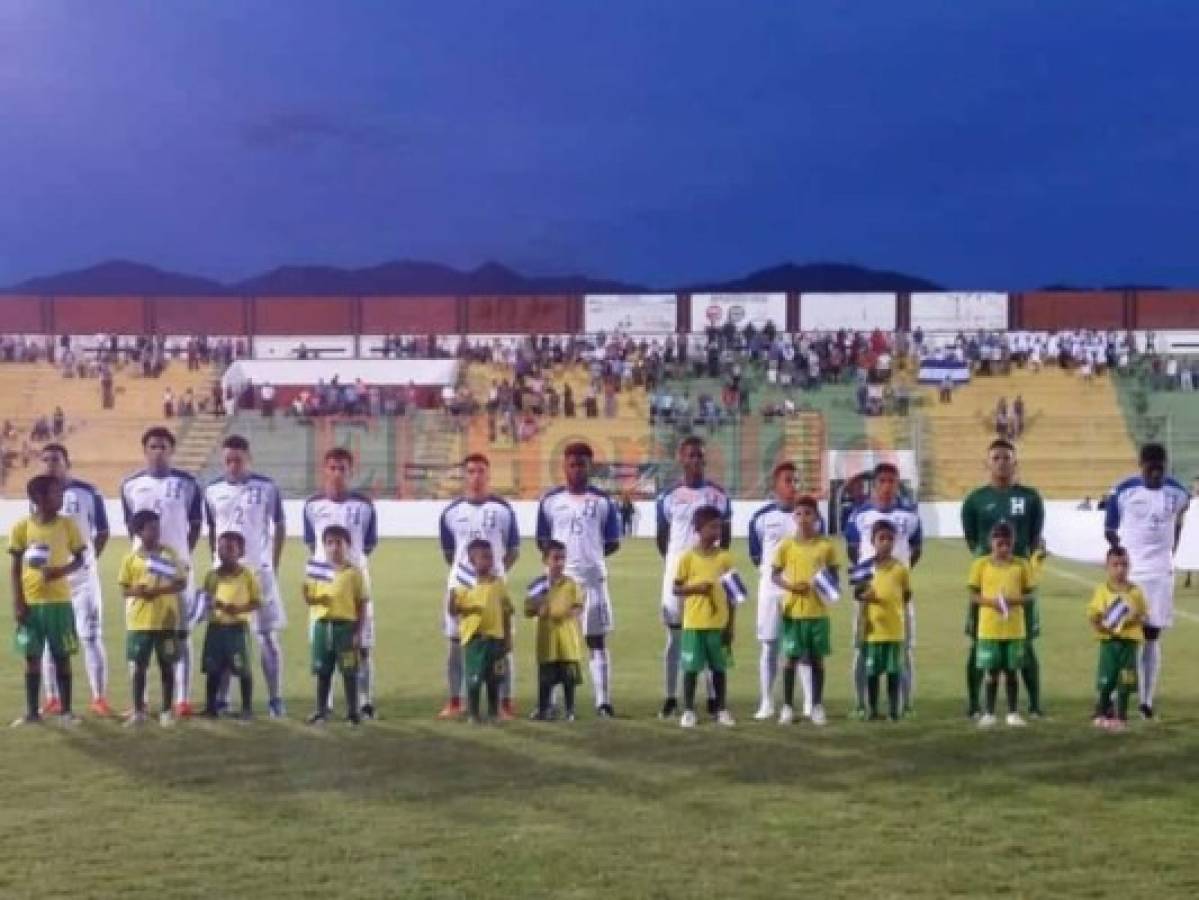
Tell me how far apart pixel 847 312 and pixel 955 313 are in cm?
300

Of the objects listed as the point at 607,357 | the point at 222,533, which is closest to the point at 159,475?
the point at 222,533

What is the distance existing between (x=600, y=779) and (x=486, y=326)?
43.1 m

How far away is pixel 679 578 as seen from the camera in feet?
34.7

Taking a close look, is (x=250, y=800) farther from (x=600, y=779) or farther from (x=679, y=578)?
(x=679, y=578)

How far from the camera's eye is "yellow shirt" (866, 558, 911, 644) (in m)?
10.5

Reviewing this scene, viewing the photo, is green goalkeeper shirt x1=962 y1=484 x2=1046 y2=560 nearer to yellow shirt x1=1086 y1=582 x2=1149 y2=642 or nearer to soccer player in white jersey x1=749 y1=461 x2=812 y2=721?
yellow shirt x1=1086 y1=582 x2=1149 y2=642

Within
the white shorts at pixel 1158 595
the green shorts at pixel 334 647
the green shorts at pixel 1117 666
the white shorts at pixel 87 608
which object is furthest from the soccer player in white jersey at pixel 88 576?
the white shorts at pixel 1158 595

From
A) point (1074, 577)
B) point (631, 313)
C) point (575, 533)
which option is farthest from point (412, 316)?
point (575, 533)

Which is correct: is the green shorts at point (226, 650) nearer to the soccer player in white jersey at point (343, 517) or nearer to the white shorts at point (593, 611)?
the soccer player in white jersey at point (343, 517)

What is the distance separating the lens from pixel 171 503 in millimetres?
10914

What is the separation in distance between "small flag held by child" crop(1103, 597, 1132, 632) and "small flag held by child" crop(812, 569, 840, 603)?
162 cm

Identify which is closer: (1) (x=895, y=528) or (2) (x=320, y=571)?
(2) (x=320, y=571)

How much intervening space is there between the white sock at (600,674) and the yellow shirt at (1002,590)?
2.31 meters

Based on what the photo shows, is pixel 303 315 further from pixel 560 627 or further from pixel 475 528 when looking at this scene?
pixel 560 627
